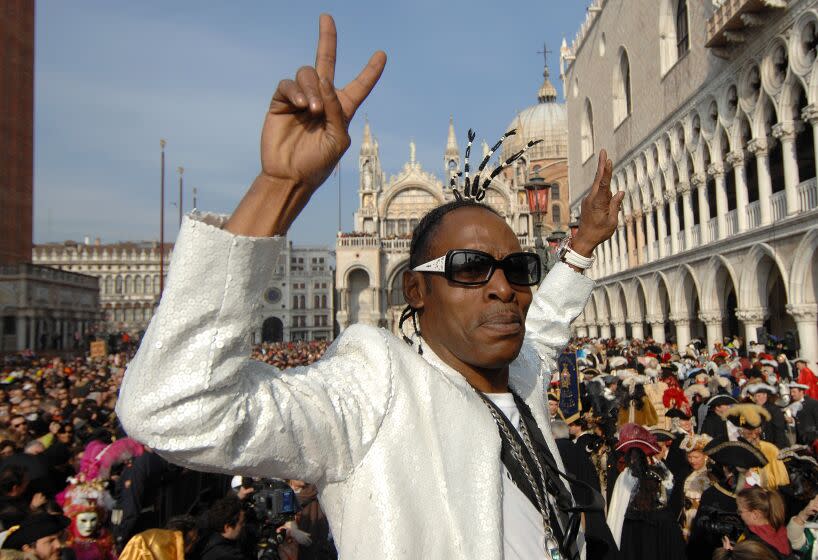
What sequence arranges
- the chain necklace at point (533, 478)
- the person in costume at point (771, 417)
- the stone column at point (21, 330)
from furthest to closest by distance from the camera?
the stone column at point (21, 330)
the person in costume at point (771, 417)
the chain necklace at point (533, 478)

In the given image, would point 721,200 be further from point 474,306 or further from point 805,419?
point 474,306

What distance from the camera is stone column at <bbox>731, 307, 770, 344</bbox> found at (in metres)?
16.1

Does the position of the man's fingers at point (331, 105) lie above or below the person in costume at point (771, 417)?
above

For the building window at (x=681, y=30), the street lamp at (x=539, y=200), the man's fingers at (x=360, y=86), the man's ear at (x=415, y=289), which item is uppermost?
the building window at (x=681, y=30)

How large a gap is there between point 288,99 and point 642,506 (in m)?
3.62

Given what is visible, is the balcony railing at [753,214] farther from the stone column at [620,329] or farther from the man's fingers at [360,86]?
the man's fingers at [360,86]

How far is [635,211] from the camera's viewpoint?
85.8 ft

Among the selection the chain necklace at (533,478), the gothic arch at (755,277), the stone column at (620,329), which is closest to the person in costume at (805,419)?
the chain necklace at (533,478)

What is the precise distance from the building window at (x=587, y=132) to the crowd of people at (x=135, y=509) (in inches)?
1221

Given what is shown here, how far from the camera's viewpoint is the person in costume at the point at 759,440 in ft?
16.5

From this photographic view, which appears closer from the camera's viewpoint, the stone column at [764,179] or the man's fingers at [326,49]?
the man's fingers at [326,49]

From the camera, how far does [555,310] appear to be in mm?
2469

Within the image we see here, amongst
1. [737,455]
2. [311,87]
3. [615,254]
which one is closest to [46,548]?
[311,87]

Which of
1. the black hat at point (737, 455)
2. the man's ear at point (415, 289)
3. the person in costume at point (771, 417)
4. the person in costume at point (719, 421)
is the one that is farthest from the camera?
the person in costume at point (771, 417)
